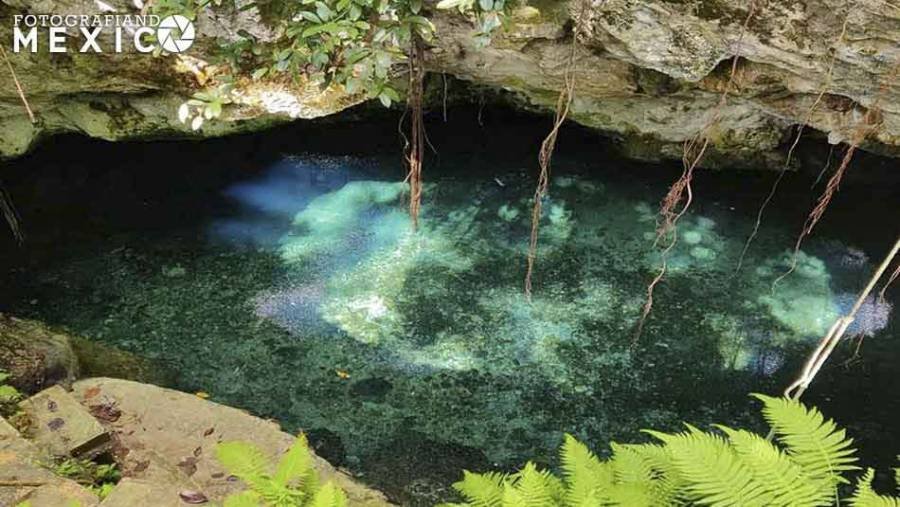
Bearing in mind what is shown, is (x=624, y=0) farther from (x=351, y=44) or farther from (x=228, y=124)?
(x=228, y=124)

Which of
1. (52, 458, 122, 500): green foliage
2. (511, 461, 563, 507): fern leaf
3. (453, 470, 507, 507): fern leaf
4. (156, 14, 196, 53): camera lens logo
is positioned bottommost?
(52, 458, 122, 500): green foliage

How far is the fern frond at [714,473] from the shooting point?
103 inches

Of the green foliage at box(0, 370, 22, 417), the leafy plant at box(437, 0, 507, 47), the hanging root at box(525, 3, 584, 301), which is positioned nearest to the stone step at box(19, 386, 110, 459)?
the green foliage at box(0, 370, 22, 417)

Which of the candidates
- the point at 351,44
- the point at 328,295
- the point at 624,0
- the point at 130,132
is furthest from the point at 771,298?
the point at 130,132

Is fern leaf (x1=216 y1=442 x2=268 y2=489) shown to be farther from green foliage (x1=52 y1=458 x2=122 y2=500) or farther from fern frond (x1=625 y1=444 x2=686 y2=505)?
fern frond (x1=625 y1=444 x2=686 y2=505)

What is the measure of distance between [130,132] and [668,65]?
5143 mm

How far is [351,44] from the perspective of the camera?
387 cm

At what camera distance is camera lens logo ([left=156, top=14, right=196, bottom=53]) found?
4606mm

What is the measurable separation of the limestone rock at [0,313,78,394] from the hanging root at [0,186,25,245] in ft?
4.75

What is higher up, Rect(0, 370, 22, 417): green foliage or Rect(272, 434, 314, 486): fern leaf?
Rect(272, 434, 314, 486): fern leaf

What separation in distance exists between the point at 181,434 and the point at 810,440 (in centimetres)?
349

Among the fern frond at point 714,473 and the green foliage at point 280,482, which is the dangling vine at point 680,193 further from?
the green foliage at point 280,482

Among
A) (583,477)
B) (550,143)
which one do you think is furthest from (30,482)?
(550,143)

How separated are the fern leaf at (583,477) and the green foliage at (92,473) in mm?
2216
